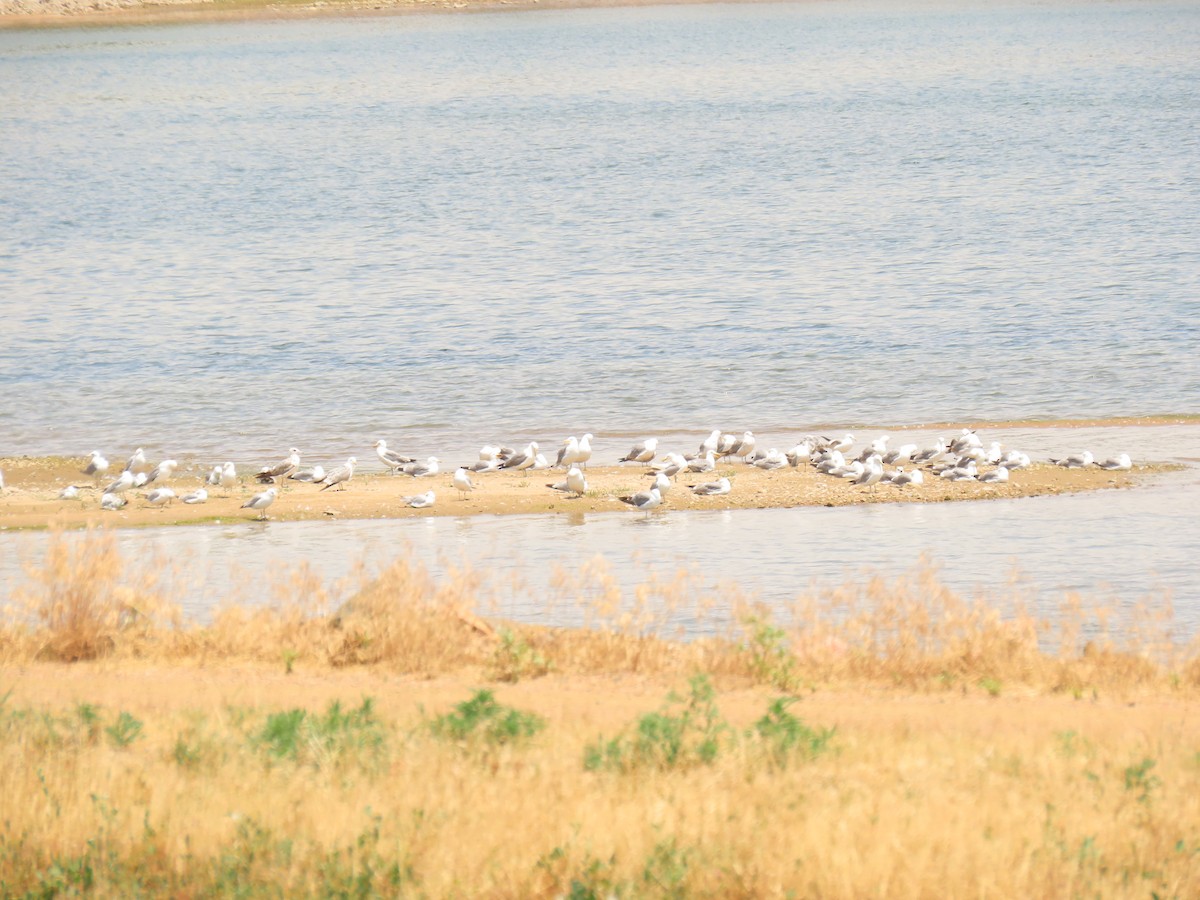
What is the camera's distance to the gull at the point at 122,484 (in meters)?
22.9

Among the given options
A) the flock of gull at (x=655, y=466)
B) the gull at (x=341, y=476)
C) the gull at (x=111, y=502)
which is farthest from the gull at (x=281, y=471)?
the gull at (x=111, y=502)

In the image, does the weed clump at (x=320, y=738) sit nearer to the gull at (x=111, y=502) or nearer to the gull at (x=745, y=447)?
the gull at (x=111, y=502)

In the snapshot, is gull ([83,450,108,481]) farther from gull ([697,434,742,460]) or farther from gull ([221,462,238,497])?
gull ([697,434,742,460])

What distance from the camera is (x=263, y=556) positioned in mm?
19500

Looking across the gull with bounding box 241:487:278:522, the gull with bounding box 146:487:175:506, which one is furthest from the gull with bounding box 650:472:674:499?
the gull with bounding box 146:487:175:506

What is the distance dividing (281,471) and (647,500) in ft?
18.7

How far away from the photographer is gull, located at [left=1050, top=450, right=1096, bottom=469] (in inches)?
909

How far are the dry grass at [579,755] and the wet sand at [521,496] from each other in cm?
A: 777

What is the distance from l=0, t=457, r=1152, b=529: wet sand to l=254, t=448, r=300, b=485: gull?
229 millimetres

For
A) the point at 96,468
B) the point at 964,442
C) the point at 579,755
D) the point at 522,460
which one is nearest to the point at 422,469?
the point at 522,460

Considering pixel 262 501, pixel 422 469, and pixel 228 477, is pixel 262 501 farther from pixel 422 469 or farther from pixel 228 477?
pixel 422 469

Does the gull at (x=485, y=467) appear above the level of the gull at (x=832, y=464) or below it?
below

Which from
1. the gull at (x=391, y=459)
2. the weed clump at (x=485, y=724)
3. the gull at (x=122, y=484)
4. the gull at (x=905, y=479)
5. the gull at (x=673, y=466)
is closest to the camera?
the weed clump at (x=485, y=724)

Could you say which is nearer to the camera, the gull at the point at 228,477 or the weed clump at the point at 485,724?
the weed clump at the point at 485,724
